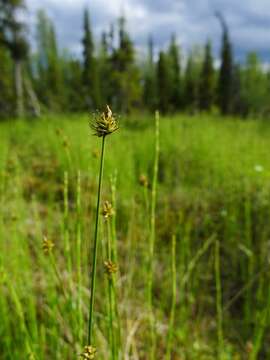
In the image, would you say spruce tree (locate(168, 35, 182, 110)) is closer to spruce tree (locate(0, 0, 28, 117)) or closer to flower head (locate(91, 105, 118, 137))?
spruce tree (locate(0, 0, 28, 117))

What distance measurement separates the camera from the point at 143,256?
1.10 meters

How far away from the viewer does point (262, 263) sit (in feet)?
5.05

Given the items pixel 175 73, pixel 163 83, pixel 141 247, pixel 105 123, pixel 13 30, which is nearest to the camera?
pixel 105 123

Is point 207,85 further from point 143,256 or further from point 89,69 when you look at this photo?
point 143,256

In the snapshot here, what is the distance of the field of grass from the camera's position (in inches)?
32.0

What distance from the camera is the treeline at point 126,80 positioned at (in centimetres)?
1469

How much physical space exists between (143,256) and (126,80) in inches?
545

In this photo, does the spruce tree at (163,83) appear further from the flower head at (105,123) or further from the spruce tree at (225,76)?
the flower head at (105,123)

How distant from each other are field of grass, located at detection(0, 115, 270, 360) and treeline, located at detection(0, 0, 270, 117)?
9.95 meters

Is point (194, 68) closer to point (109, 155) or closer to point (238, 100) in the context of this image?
point (238, 100)

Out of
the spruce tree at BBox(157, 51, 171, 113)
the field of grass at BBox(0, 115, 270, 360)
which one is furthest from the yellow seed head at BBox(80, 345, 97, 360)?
the spruce tree at BBox(157, 51, 171, 113)

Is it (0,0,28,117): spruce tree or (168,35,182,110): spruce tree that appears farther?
(168,35,182,110): spruce tree

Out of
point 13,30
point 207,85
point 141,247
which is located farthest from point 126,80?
point 141,247

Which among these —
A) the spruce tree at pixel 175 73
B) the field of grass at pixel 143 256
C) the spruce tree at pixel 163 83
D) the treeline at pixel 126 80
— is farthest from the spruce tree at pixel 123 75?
the field of grass at pixel 143 256
